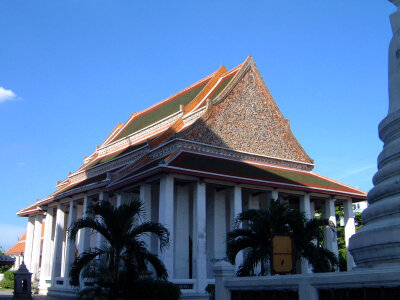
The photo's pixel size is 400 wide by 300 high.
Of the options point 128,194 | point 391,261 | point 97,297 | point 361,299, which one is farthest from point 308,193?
point 361,299

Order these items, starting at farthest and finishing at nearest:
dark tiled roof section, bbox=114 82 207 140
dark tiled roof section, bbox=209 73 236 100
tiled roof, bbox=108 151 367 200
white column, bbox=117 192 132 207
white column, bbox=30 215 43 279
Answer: white column, bbox=30 215 43 279 < dark tiled roof section, bbox=114 82 207 140 < dark tiled roof section, bbox=209 73 236 100 < white column, bbox=117 192 132 207 < tiled roof, bbox=108 151 367 200

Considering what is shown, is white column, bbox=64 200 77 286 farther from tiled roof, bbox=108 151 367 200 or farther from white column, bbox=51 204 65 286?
tiled roof, bbox=108 151 367 200

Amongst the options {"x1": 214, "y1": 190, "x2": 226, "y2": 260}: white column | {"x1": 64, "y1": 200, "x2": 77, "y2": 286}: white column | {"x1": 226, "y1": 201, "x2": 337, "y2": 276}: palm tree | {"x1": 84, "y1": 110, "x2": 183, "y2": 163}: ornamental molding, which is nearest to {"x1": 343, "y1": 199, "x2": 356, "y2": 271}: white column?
{"x1": 214, "y1": 190, "x2": 226, "y2": 260}: white column

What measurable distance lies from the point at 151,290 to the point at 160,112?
18245mm

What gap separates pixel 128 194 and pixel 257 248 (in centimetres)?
1039

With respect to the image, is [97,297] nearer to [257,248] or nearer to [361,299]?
[257,248]

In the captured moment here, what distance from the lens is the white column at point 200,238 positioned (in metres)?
18.8

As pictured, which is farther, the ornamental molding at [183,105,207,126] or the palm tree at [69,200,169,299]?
the ornamental molding at [183,105,207,126]

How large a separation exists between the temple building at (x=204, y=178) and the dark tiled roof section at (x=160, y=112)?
131 millimetres

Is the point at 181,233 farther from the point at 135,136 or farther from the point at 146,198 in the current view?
the point at 135,136

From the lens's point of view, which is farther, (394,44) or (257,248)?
(257,248)

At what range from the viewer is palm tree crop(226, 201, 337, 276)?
13.8 meters

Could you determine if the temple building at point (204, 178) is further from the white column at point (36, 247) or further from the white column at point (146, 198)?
the white column at point (36, 247)

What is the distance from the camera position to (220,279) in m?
7.84
